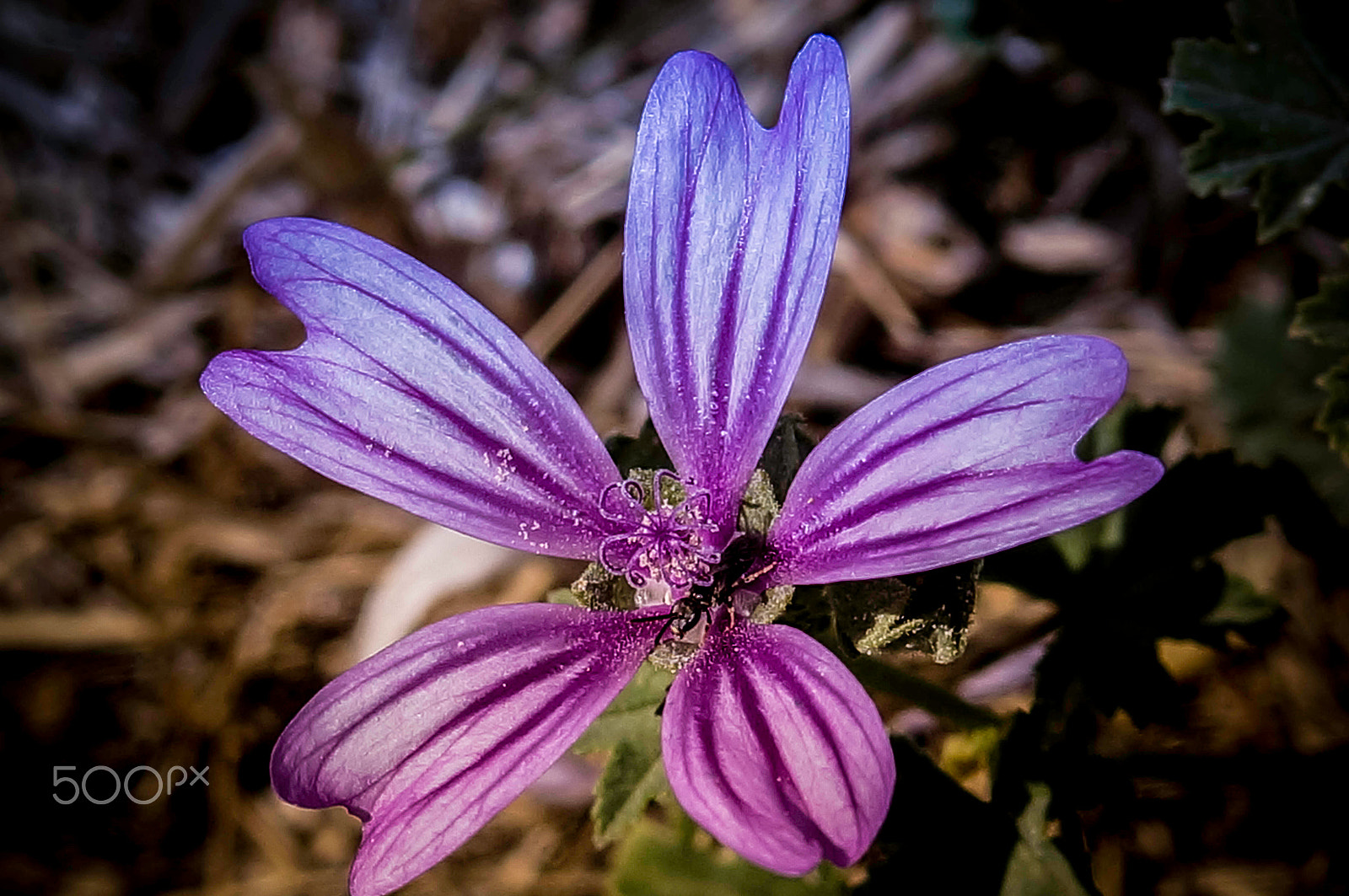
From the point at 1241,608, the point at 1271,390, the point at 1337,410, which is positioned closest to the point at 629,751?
the point at 1241,608

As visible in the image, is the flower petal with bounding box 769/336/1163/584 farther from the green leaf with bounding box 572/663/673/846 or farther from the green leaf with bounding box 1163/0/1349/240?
the green leaf with bounding box 1163/0/1349/240

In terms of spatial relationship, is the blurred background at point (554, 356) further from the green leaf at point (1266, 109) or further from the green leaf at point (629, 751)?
the green leaf at point (629, 751)

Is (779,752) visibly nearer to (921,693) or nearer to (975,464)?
(975,464)

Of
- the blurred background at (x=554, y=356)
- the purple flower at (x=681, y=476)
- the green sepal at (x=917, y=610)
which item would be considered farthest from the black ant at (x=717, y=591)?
the blurred background at (x=554, y=356)

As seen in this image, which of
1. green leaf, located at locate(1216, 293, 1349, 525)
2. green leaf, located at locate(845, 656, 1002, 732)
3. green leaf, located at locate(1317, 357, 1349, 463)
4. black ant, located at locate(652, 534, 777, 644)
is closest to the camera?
black ant, located at locate(652, 534, 777, 644)

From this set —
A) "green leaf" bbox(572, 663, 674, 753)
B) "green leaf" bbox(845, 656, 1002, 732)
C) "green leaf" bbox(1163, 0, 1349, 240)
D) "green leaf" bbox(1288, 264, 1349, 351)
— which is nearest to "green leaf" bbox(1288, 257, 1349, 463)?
"green leaf" bbox(1288, 264, 1349, 351)
